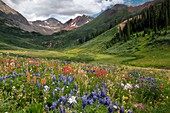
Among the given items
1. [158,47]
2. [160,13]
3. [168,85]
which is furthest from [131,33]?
[168,85]

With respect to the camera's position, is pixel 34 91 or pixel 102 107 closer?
pixel 102 107

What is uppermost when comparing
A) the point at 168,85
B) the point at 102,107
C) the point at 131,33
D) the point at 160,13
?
the point at 160,13

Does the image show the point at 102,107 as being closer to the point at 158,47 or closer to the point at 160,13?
the point at 158,47

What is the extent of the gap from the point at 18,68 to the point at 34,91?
4.77 metres

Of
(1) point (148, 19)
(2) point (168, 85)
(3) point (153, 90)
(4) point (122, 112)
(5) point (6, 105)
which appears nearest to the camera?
(4) point (122, 112)

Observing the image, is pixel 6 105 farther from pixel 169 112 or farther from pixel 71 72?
pixel 71 72

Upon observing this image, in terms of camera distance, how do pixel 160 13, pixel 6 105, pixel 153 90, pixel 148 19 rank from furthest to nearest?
pixel 148 19
pixel 160 13
pixel 153 90
pixel 6 105

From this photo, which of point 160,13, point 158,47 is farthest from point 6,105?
point 160,13

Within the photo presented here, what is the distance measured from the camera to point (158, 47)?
286ft

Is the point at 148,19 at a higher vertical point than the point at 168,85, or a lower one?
higher

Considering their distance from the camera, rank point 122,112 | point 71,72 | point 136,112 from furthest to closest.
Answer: point 71,72
point 136,112
point 122,112

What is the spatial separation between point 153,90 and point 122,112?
19.6 feet

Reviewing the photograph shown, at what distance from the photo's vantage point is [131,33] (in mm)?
139500

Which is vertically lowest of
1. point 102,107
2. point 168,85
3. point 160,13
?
point 168,85
